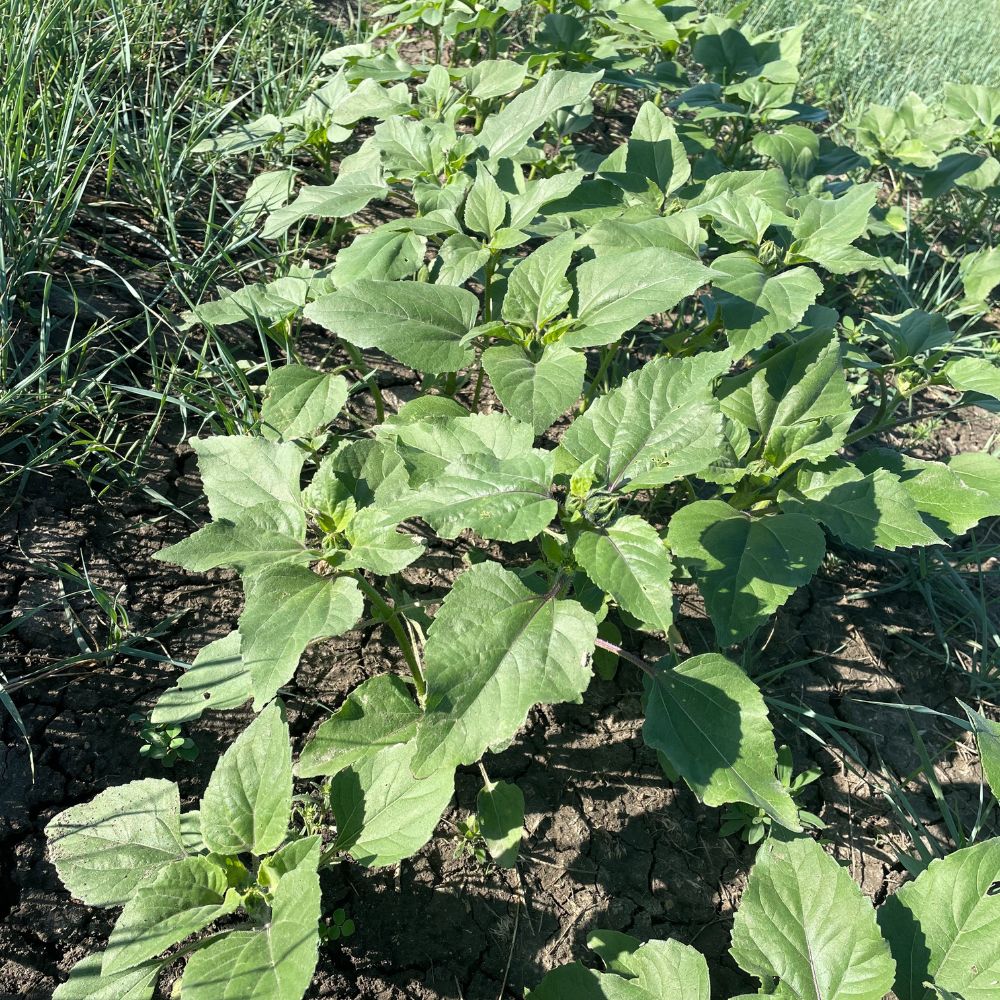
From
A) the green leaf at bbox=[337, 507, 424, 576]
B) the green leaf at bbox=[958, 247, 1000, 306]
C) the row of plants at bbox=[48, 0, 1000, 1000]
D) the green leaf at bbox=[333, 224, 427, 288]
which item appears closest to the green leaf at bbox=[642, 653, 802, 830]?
the row of plants at bbox=[48, 0, 1000, 1000]

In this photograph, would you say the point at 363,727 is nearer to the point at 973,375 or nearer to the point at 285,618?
the point at 285,618

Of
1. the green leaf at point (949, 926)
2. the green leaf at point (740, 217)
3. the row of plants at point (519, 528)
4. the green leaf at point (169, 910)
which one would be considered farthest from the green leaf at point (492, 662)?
the green leaf at point (740, 217)

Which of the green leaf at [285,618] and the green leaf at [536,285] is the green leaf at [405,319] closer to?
the green leaf at [536,285]

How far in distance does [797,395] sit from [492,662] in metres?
1.22

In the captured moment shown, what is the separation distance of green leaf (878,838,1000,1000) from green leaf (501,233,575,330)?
1515 millimetres

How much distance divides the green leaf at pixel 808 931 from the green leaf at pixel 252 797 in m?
0.92

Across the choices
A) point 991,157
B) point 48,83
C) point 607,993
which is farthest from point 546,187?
point 991,157

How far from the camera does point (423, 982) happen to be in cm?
178

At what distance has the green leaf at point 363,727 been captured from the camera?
1.77 meters

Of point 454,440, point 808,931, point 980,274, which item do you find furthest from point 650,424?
point 980,274

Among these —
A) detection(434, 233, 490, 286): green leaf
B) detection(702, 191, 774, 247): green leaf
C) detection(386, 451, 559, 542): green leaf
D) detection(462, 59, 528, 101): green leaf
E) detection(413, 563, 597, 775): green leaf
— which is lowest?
detection(413, 563, 597, 775): green leaf

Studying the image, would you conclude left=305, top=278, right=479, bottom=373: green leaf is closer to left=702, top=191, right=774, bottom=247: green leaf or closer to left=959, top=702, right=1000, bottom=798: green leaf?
left=702, top=191, right=774, bottom=247: green leaf

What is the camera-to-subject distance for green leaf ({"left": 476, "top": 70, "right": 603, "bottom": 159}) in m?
2.64

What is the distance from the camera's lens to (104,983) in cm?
153
